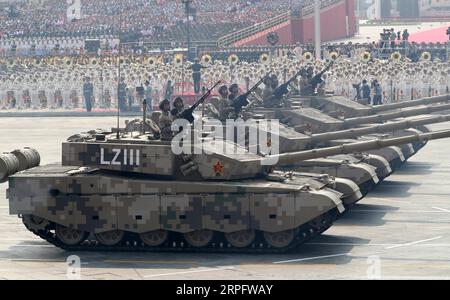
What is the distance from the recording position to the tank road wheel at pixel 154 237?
29484mm

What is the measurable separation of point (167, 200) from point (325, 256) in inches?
143

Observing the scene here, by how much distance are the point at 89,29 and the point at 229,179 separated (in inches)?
2692

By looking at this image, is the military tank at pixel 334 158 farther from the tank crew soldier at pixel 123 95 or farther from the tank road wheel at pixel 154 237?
the tank crew soldier at pixel 123 95

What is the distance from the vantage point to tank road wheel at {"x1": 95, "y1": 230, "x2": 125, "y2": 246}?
2969 cm

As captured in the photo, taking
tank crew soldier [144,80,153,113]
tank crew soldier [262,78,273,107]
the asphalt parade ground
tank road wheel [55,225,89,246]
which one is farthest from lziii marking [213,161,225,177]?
tank crew soldier [144,80,153,113]

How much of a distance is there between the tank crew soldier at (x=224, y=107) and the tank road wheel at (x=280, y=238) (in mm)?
7922

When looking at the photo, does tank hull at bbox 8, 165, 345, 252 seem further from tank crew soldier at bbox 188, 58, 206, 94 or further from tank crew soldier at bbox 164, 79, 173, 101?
tank crew soldier at bbox 188, 58, 206, 94

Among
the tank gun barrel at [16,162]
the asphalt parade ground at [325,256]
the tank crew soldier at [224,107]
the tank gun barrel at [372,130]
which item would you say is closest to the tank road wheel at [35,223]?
the asphalt parade ground at [325,256]

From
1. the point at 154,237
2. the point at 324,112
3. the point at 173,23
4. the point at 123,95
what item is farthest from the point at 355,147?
the point at 173,23

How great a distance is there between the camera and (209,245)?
96.2ft

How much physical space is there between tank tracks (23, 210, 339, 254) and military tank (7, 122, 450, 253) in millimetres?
22

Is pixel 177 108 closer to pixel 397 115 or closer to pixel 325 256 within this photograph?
pixel 325 256
